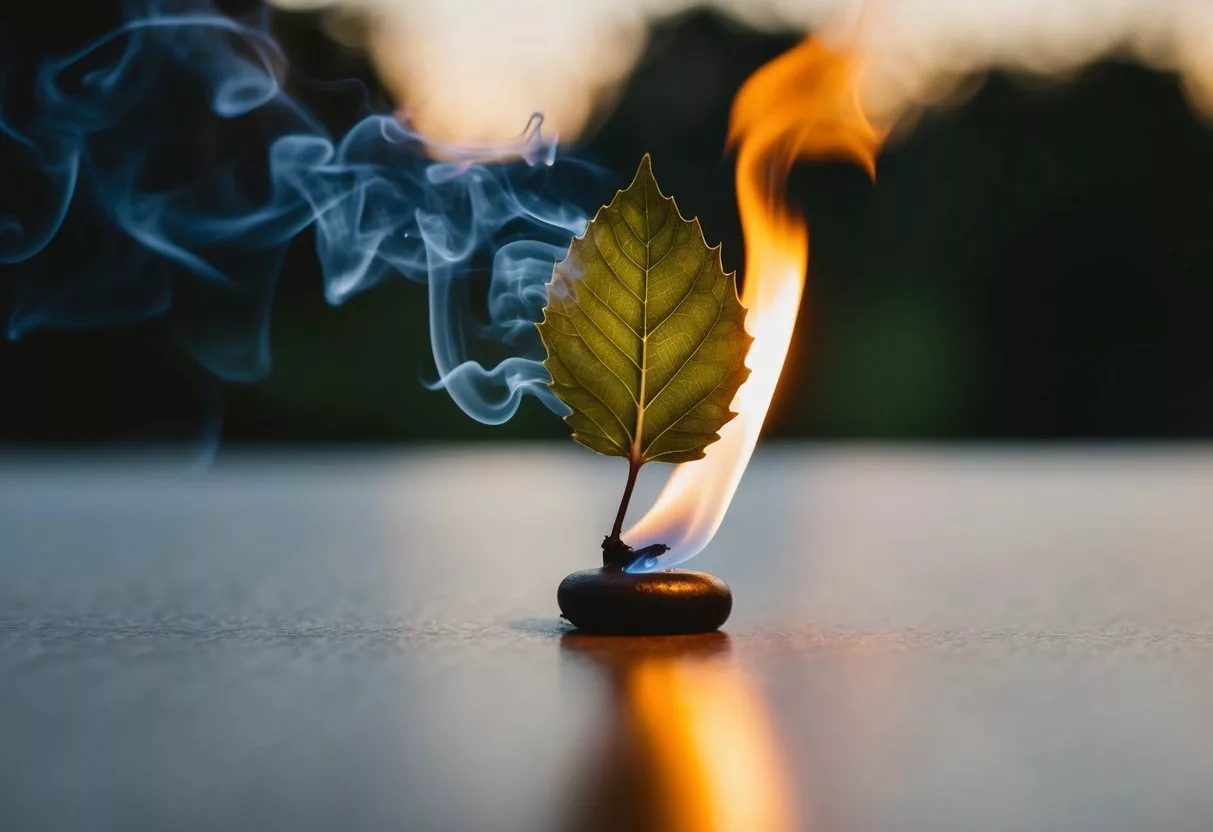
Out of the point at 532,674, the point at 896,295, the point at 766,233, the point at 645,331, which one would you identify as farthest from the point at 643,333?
the point at 896,295

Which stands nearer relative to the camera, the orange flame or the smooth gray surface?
the smooth gray surface

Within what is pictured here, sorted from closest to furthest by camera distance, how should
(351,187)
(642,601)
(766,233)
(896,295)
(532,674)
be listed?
1. (532,674)
2. (642,601)
3. (766,233)
4. (351,187)
5. (896,295)

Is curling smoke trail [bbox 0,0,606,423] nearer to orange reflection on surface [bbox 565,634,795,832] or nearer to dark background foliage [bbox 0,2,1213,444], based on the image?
orange reflection on surface [bbox 565,634,795,832]

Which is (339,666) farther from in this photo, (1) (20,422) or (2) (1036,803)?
(1) (20,422)

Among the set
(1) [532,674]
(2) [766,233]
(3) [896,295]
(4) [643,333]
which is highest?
(3) [896,295]

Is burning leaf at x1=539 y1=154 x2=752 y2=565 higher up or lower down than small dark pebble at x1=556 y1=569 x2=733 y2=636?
higher up

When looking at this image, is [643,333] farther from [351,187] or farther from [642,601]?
[351,187]

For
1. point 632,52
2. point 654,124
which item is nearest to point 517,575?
point 654,124

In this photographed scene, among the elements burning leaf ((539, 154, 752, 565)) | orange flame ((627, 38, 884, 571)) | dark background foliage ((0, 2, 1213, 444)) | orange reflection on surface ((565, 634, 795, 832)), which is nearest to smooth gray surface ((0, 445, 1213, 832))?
orange reflection on surface ((565, 634, 795, 832))
